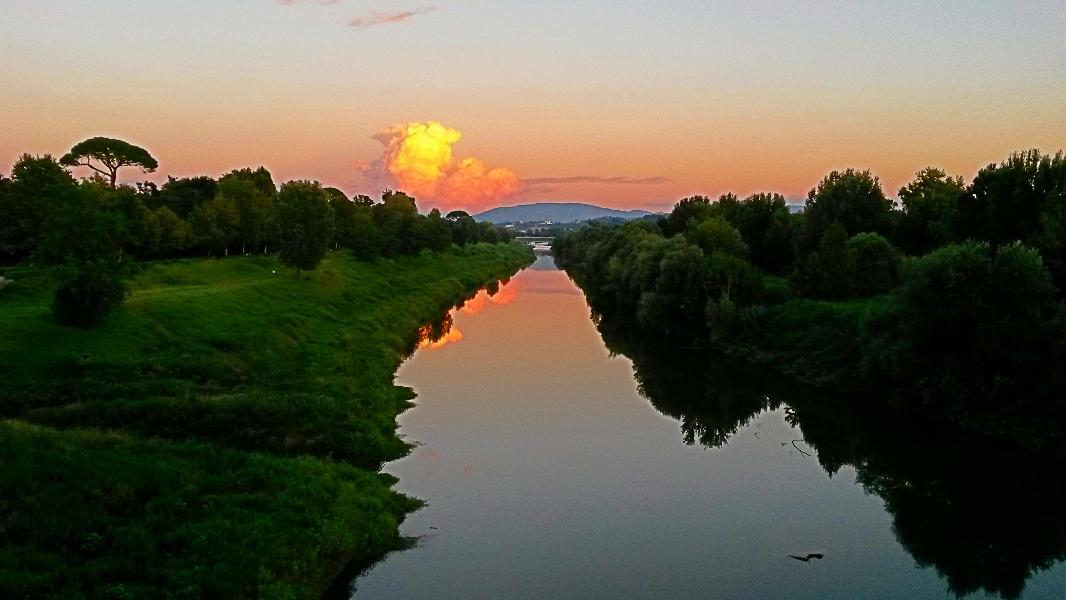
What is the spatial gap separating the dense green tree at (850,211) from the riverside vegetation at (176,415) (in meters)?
41.2

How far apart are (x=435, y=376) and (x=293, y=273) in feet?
81.8

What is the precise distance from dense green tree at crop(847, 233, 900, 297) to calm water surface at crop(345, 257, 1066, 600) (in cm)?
1559

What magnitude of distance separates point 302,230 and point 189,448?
125 feet

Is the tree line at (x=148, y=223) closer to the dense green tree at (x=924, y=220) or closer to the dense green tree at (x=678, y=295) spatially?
the dense green tree at (x=678, y=295)

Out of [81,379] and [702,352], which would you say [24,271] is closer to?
[81,379]

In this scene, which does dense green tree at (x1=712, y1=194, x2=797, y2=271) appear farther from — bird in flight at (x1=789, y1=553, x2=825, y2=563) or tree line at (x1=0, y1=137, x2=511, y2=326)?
bird in flight at (x1=789, y1=553, x2=825, y2=563)

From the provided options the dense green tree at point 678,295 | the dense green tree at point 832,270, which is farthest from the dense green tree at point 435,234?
the dense green tree at point 832,270

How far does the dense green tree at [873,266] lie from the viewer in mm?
54750

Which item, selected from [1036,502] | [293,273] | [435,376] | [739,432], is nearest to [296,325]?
[435,376]

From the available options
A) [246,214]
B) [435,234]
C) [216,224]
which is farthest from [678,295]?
[435,234]

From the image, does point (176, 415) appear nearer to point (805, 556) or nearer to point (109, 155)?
point (805, 556)

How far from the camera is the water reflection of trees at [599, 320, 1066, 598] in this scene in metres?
21.4

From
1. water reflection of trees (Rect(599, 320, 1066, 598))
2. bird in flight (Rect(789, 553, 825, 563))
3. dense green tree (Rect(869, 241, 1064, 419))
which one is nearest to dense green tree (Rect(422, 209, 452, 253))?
water reflection of trees (Rect(599, 320, 1066, 598))

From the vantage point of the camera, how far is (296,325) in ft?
146
